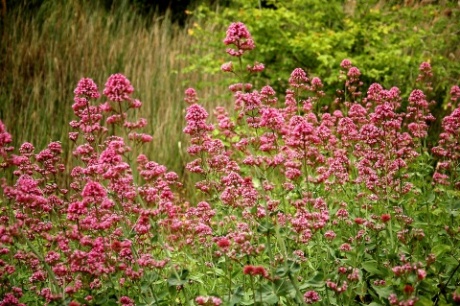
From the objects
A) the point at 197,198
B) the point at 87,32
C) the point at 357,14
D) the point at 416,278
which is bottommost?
the point at 197,198

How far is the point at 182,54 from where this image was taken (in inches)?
329

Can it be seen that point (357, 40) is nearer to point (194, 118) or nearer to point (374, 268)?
point (194, 118)

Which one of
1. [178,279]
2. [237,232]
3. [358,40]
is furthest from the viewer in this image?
[358,40]

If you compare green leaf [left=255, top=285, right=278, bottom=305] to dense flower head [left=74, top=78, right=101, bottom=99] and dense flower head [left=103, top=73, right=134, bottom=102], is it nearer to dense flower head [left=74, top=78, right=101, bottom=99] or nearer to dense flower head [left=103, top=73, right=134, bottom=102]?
dense flower head [left=103, top=73, right=134, bottom=102]

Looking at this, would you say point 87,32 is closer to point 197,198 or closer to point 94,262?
point 197,198

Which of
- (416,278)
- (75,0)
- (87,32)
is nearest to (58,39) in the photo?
(87,32)

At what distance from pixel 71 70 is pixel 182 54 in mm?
1628

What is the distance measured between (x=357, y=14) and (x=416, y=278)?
5403mm

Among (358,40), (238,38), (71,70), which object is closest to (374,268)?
(238,38)

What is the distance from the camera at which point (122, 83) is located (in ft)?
9.48

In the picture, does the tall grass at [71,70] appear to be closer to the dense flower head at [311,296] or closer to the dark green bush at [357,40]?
the dark green bush at [357,40]

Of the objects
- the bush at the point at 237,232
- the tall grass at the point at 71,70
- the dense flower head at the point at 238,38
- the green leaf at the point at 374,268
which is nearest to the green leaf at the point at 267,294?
the bush at the point at 237,232

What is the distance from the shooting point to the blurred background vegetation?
6.70 metres

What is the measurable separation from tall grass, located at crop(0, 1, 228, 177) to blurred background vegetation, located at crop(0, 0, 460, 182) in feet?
0.06
